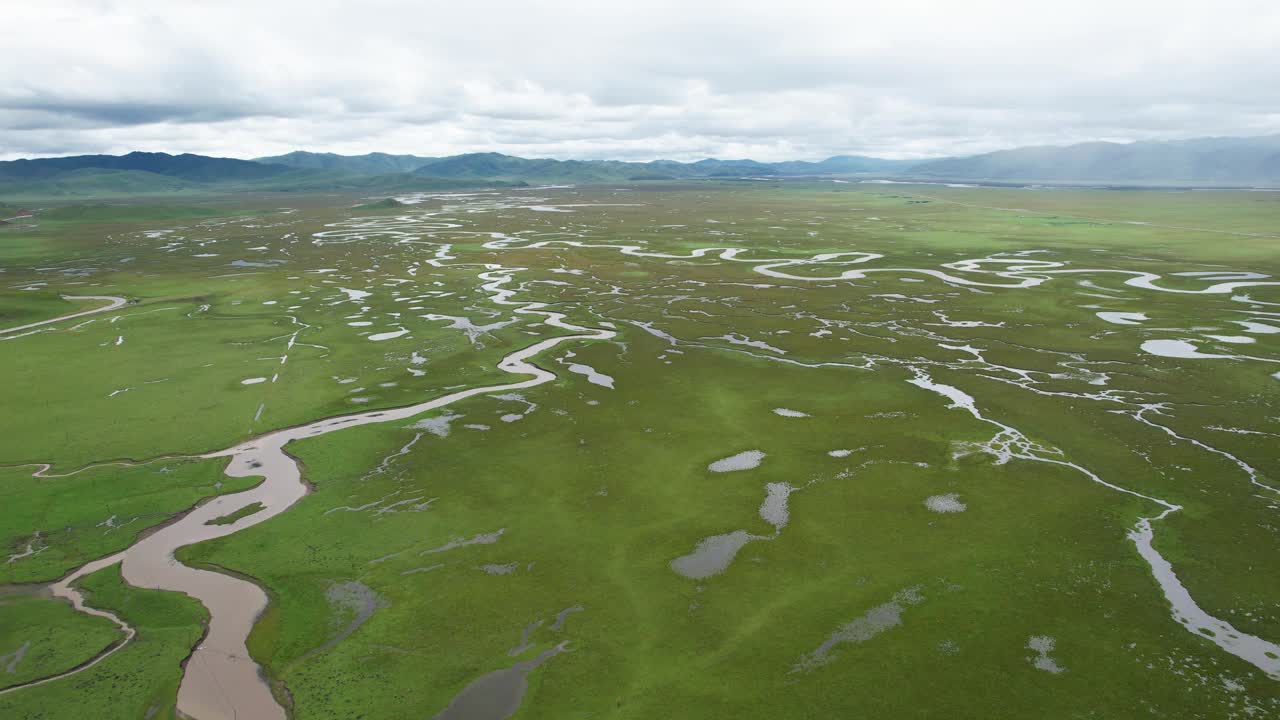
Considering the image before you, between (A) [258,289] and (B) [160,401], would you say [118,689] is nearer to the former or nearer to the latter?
(B) [160,401]

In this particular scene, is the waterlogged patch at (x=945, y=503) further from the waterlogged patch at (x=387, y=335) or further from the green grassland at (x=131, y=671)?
the waterlogged patch at (x=387, y=335)

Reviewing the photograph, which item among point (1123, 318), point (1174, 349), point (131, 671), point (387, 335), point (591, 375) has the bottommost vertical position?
point (131, 671)

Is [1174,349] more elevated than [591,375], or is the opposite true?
[1174,349]

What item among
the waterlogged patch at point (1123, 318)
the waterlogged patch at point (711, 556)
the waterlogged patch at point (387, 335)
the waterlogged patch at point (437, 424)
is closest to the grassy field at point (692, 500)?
the waterlogged patch at point (711, 556)

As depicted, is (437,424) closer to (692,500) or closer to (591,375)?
(591,375)

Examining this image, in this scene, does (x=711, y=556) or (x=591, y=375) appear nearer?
(x=711, y=556)

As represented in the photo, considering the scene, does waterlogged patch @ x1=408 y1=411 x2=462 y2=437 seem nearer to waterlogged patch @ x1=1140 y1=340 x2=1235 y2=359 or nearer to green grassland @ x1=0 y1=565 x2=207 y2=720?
green grassland @ x1=0 y1=565 x2=207 y2=720

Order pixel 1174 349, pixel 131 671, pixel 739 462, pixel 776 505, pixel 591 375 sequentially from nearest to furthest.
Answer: pixel 131 671 < pixel 776 505 < pixel 739 462 < pixel 591 375 < pixel 1174 349

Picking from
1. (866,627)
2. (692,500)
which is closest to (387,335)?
(692,500)

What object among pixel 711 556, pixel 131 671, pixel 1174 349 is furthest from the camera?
pixel 1174 349

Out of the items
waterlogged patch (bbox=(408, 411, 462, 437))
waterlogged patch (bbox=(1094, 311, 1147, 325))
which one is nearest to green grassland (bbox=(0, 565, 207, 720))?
waterlogged patch (bbox=(408, 411, 462, 437))
